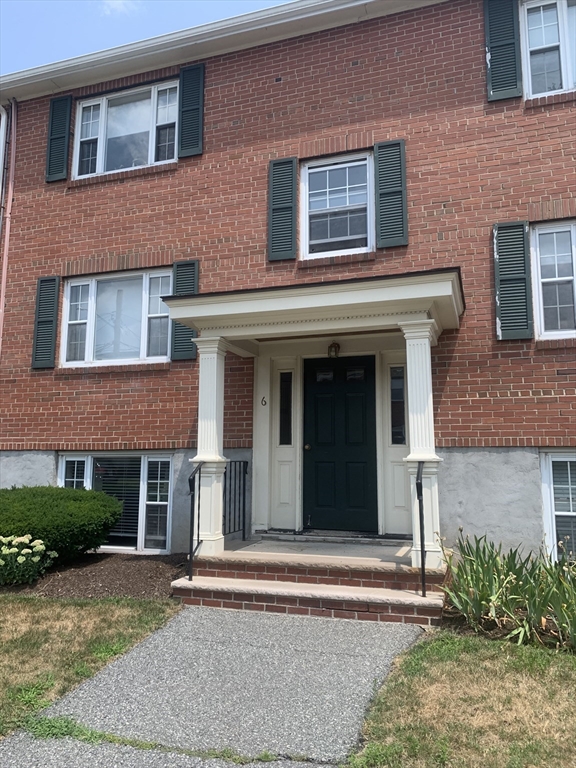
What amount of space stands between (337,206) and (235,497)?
3.88 metres

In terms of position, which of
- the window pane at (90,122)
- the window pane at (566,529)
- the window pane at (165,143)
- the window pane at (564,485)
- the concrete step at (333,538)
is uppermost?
the window pane at (90,122)

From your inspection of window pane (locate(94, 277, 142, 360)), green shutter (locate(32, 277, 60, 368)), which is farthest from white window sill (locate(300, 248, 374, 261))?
green shutter (locate(32, 277, 60, 368))

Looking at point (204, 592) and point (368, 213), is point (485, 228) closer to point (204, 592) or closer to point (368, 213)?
point (368, 213)

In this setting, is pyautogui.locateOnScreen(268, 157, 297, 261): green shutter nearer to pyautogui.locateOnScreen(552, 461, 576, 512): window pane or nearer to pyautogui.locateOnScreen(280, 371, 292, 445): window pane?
pyautogui.locateOnScreen(280, 371, 292, 445): window pane

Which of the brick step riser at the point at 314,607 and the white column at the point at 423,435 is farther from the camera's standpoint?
the white column at the point at 423,435

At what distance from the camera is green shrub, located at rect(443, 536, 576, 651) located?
4512 mm

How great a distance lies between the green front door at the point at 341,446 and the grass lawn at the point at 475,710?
106 inches

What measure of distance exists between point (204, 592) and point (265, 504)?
1.91 metres

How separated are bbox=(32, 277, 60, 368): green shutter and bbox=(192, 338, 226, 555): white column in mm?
3117

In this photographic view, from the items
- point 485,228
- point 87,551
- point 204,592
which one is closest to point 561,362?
point 485,228

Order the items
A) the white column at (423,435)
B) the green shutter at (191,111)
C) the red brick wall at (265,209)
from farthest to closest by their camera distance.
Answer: the green shutter at (191,111) → the red brick wall at (265,209) → the white column at (423,435)

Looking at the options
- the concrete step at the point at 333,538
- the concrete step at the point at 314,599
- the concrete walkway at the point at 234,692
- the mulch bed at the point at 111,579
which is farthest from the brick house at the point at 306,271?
the concrete walkway at the point at 234,692

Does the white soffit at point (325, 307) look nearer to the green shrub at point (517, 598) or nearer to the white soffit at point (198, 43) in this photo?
the green shrub at point (517, 598)

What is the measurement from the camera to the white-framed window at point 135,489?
793 centimetres
